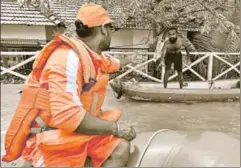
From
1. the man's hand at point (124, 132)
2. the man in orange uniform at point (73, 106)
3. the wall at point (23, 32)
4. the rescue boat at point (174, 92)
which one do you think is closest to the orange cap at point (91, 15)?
the man in orange uniform at point (73, 106)

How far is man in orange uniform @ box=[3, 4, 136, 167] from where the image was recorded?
22.0 inches

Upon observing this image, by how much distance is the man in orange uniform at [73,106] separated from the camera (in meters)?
0.56

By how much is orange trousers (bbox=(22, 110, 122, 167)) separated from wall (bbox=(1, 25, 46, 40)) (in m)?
0.37

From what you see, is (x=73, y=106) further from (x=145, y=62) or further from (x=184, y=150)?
(x=145, y=62)

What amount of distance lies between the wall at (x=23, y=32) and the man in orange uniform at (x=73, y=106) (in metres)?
0.33

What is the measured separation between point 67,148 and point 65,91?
111 mm

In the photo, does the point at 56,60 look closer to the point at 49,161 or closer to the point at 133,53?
the point at 49,161

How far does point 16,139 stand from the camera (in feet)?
2.06

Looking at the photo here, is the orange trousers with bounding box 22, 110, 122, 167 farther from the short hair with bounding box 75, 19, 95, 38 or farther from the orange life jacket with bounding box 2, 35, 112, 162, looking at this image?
the short hair with bounding box 75, 19, 95, 38

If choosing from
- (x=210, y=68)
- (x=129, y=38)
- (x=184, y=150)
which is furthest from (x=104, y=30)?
(x=210, y=68)

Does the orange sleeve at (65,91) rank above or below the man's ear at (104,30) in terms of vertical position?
below

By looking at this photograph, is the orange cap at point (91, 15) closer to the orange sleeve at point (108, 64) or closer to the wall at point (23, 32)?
the orange sleeve at point (108, 64)

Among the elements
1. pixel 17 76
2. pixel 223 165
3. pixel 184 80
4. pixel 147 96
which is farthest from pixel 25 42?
pixel 147 96

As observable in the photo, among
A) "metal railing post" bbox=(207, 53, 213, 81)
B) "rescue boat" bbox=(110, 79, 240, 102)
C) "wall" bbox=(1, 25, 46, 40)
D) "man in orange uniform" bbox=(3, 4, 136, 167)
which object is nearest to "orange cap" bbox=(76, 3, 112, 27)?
"man in orange uniform" bbox=(3, 4, 136, 167)
